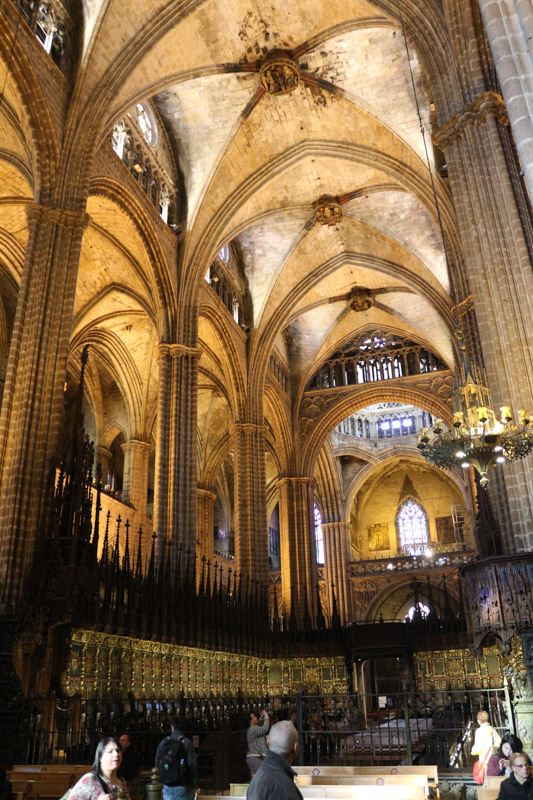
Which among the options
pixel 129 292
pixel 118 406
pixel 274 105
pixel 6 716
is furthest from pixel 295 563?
pixel 6 716

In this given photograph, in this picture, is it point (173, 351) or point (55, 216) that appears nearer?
point (55, 216)

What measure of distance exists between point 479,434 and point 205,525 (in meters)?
19.8

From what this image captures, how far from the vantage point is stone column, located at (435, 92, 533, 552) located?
367 inches

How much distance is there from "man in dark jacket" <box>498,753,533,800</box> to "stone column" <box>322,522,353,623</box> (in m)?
28.9

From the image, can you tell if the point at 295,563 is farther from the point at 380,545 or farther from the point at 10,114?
the point at 10,114

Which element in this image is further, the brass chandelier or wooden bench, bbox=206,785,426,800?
the brass chandelier

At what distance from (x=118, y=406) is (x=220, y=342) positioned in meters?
5.46

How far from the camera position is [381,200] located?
21.9 meters

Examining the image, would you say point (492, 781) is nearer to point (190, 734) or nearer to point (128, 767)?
point (128, 767)

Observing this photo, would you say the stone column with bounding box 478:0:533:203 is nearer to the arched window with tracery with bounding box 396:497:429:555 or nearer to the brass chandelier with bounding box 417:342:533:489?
the brass chandelier with bounding box 417:342:533:489

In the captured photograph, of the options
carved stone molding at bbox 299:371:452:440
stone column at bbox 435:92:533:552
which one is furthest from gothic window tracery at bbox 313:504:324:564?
stone column at bbox 435:92:533:552

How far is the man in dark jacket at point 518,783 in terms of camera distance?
4.71 metres

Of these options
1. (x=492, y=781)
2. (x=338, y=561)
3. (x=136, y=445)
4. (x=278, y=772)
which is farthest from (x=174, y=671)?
(x=338, y=561)

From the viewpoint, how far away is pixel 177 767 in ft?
17.8
